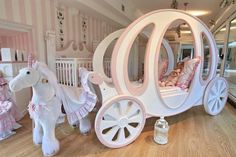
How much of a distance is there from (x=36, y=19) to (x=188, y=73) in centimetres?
272

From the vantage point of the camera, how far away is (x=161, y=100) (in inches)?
76.9

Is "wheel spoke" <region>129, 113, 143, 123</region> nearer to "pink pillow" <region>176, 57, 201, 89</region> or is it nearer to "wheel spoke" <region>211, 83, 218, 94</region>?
"pink pillow" <region>176, 57, 201, 89</region>

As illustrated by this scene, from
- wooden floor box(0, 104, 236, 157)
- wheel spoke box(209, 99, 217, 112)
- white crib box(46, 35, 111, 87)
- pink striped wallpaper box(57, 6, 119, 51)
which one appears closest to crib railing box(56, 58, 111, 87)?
white crib box(46, 35, 111, 87)

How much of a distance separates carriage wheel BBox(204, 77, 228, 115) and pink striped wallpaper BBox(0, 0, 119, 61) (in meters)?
2.97

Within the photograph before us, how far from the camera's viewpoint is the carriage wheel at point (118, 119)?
1601 mm

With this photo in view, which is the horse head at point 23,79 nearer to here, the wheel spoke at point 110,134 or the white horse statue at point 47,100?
the white horse statue at point 47,100

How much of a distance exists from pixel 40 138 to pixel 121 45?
137 centimetres

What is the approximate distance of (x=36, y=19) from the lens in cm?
272

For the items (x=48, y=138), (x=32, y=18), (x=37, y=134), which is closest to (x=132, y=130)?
(x=48, y=138)

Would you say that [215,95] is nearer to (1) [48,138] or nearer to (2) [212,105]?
(2) [212,105]

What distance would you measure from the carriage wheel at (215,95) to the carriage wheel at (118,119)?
133 centimetres

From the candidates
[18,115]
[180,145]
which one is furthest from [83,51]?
[180,145]

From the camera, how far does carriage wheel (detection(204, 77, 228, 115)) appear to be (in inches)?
96.5

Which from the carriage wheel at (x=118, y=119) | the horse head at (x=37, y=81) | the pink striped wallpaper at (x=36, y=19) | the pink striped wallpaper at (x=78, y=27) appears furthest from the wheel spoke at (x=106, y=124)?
the pink striped wallpaper at (x=78, y=27)
